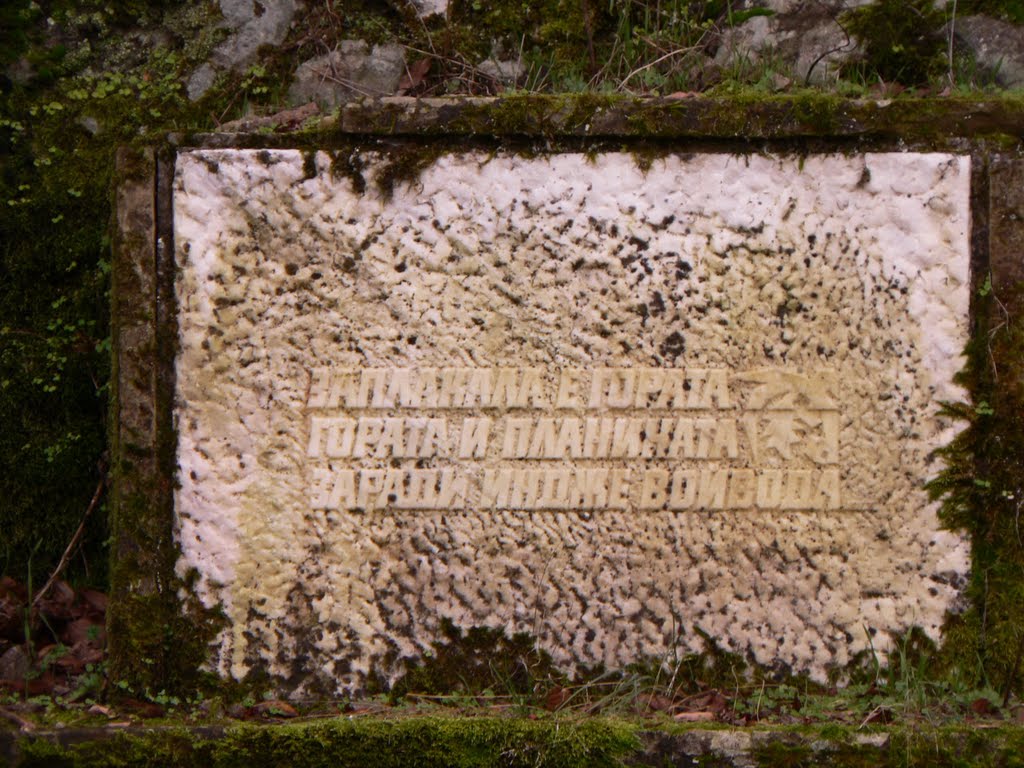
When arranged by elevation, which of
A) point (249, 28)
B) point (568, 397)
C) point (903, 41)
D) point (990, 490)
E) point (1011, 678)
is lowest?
point (1011, 678)

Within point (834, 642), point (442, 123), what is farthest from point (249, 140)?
point (834, 642)

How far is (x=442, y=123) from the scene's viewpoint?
8.58 ft

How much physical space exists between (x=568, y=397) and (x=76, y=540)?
1614 mm

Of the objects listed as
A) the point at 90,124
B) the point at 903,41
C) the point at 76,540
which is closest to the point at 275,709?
the point at 76,540

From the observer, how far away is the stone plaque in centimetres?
258

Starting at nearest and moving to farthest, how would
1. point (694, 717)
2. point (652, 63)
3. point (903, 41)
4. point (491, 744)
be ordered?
1. point (491, 744)
2. point (694, 717)
3. point (652, 63)
4. point (903, 41)

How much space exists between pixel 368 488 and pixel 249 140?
95 cm

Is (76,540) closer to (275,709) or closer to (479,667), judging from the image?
(275,709)

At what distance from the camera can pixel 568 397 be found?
261cm

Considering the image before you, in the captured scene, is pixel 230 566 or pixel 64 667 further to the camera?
pixel 64 667

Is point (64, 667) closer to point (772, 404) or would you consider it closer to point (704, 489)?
point (704, 489)

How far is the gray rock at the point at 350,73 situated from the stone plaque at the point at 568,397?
2.42ft

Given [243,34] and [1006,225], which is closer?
[1006,225]

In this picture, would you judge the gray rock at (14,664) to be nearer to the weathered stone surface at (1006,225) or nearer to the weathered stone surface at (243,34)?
the weathered stone surface at (243,34)
